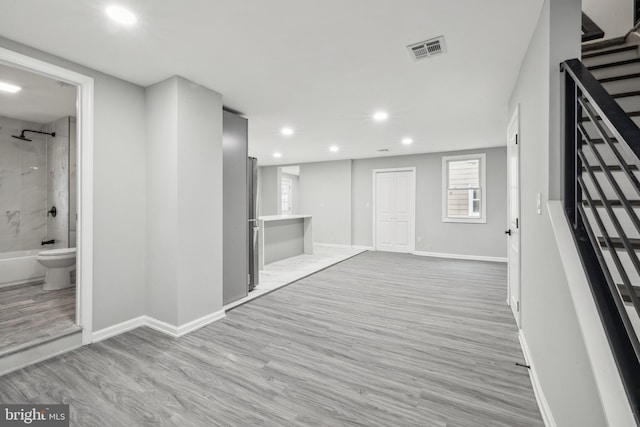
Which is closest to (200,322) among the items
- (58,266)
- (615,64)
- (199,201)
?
(199,201)

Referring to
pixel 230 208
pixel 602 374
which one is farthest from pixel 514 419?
pixel 230 208

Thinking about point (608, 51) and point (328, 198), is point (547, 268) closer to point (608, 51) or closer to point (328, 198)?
point (608, 51)

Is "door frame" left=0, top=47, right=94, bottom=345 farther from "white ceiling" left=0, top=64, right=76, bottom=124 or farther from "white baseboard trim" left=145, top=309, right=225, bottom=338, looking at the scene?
"white ceiling" left=0, top=64, right=76, bottom=124

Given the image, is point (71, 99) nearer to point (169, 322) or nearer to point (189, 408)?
point (169, 322)

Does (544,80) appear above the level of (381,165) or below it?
below

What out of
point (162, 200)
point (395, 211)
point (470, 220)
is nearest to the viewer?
point (162, 200)

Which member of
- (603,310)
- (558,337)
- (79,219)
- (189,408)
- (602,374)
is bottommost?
(189,408)

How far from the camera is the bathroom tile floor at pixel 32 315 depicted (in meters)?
2.31

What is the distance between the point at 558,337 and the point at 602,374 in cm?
63

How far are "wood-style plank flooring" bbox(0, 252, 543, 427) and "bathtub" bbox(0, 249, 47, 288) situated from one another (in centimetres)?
258

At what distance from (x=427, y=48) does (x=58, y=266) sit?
4844 millimetres

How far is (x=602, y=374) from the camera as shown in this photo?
2.89 feet

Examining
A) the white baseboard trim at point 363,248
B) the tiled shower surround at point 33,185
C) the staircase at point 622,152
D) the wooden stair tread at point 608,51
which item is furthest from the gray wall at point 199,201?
the white baseboard trim at point 363,248

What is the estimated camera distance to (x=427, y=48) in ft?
7.54
